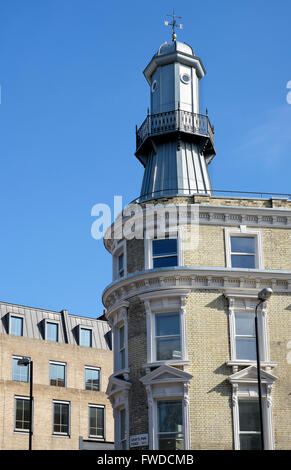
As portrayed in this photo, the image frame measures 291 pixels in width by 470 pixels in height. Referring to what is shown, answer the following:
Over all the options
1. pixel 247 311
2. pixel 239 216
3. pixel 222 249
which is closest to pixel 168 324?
pixel 247 311

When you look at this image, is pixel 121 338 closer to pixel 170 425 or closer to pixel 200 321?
pixel 200 321

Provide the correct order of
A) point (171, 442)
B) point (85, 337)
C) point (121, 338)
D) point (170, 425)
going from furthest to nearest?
1. point (85, 337)
2. point (121, 338)
3. point (170, 425)
4. point (171, 442)

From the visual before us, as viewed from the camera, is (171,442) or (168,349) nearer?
(171,442)

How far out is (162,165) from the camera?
4181 cm

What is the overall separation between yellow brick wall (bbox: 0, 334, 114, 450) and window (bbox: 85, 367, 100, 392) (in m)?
0.36

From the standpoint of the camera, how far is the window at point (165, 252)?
36531 millimetres

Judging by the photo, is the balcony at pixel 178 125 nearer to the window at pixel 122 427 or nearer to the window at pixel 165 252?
the window at pixel 165 252

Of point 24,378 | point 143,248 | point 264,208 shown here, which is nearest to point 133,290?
point 143,248

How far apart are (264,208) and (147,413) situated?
1055 cm

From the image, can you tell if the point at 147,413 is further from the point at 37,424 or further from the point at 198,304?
the point at 37,424

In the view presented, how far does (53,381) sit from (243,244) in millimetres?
27472

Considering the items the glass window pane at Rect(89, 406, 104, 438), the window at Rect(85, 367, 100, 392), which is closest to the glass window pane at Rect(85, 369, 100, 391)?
the window at Rect(85, 367, 100, 392)

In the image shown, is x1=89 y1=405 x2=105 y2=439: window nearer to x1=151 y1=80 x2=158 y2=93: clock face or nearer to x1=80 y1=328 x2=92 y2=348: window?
x1=80 y1=328 x2=92 y2=348: window

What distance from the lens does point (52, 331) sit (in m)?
62.7
